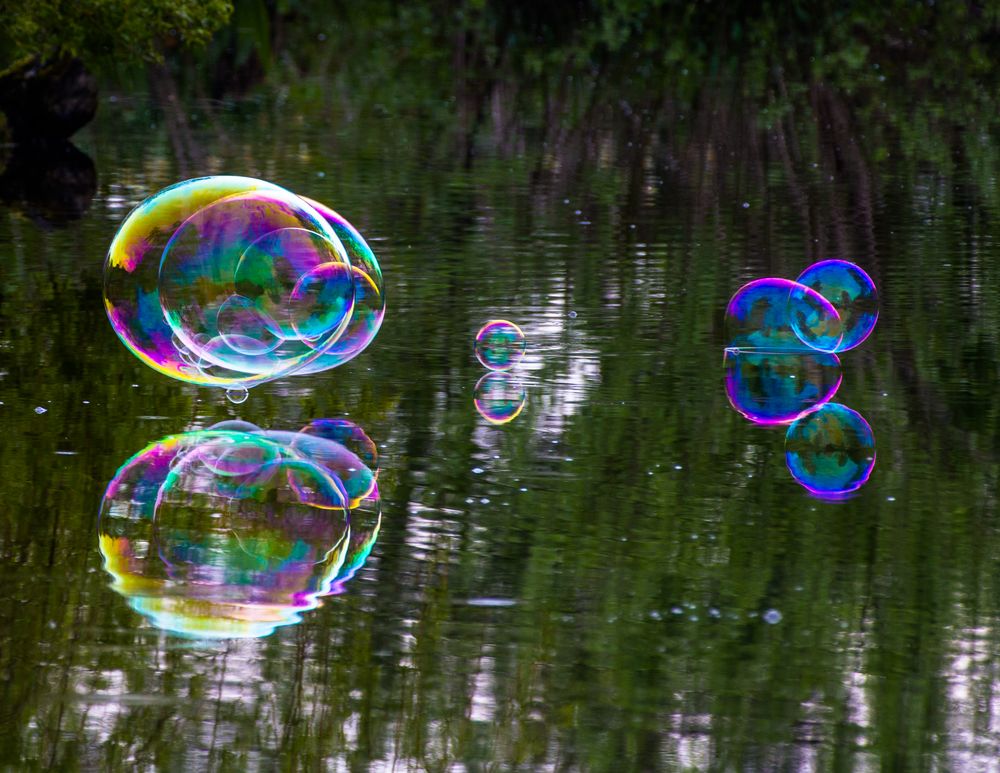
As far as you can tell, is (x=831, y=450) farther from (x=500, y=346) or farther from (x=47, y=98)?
(x=47, y=98)

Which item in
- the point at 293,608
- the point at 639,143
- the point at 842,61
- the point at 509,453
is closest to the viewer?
the point at 293,608

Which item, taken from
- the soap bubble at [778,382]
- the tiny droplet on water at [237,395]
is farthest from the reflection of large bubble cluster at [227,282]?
the soap bubble at [778,382]

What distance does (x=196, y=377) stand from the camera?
30.9 ft

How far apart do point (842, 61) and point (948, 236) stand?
1814 centimetres

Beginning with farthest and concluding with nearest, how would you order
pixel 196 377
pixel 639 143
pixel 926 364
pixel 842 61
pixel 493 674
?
1. pixel 842 61
2. pixel 639 143
3. pixel 926 364
4. pixel 196 377
5. pixel 493 674

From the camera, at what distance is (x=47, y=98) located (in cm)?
2259

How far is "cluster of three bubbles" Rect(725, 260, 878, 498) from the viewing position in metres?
9.42

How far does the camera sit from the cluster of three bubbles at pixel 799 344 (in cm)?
942

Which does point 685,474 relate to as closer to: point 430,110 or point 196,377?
point 196,377

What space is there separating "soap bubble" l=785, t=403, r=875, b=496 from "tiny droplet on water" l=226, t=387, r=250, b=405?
2.84 m

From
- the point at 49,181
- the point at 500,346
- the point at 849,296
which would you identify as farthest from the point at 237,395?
the point at 49,181

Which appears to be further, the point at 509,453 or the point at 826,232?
the point at 826,232

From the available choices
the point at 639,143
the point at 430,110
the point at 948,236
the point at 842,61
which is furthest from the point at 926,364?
the point at 842,61

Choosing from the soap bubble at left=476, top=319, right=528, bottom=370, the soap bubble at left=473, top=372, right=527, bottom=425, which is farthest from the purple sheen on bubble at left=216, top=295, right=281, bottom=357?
the soap bubble at left=476, top=319, right=528, bottom=370
